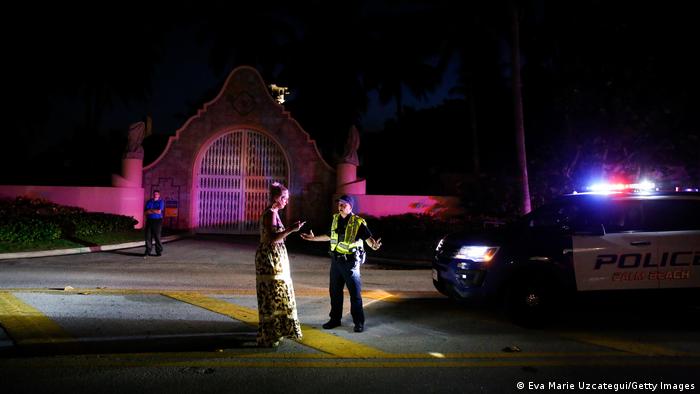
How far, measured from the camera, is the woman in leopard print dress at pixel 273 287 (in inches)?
229

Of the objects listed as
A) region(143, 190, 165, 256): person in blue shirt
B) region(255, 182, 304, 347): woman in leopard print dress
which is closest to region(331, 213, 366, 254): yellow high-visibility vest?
region(255, 182, 304, 347): woman in leopard print dress

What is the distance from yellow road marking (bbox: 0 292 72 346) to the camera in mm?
5922

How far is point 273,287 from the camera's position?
19.1 feet

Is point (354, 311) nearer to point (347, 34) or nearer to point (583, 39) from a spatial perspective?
point (583, 39)

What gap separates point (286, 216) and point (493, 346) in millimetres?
15828

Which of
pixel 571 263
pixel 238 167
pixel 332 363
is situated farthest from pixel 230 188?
pixel 332 363

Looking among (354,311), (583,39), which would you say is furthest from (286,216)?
(354,311)

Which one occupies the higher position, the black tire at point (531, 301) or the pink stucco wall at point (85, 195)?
the pink stucco wall at point (85, 195)

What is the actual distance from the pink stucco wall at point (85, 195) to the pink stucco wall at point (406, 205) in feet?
27.4

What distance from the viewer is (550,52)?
69.9 feet

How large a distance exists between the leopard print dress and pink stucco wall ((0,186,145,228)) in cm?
1524

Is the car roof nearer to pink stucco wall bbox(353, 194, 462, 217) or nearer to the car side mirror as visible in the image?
the car side mirror

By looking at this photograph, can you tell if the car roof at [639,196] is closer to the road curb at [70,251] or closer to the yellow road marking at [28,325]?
the yellow road marking at [28,325]

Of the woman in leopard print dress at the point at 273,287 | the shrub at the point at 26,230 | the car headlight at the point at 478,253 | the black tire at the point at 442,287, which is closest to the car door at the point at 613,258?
the car headlight at the point at 478,253
